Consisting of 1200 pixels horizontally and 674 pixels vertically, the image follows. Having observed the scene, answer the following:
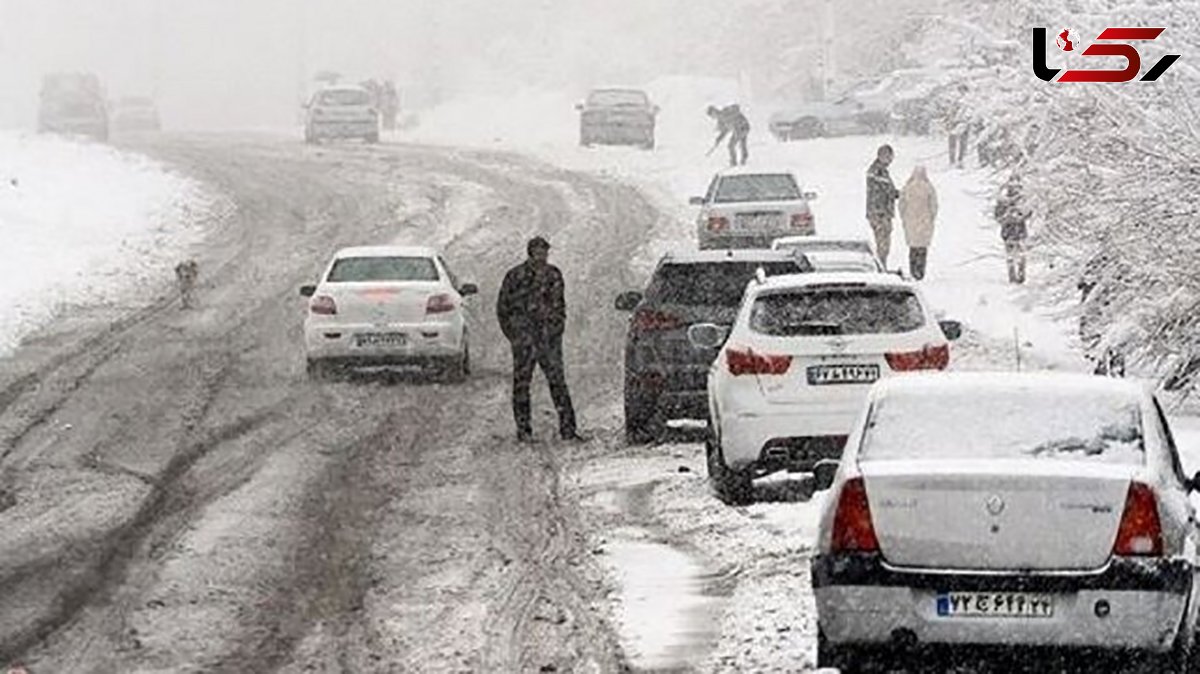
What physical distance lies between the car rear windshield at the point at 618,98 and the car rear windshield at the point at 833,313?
134 feet

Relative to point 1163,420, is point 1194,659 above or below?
below

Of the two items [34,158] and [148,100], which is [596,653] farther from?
[148,100]

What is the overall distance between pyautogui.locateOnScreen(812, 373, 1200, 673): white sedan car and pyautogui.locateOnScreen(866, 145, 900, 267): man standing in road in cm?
2261

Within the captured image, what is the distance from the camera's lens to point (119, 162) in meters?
51.7

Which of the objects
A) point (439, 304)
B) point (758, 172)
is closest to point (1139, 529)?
point (439, 304)

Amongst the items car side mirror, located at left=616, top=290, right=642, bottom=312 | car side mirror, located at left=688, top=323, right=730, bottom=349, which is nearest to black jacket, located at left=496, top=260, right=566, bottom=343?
car side mirror, located at left=616, top=290, right=642, bottom=312

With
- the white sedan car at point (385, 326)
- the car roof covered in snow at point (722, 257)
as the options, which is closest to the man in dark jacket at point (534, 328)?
the car roof covered in snow at point (722, 257)

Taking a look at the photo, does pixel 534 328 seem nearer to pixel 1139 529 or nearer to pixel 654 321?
pixel 654 321

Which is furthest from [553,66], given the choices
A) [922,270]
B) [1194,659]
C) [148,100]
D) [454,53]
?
[1194,659]

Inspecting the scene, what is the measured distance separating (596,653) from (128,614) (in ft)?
8.99

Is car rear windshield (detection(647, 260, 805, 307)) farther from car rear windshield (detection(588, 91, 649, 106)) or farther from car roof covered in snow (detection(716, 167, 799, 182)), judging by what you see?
car rear windshield (detection(588, 91, 649, 106))

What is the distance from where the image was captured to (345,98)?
59.4 m

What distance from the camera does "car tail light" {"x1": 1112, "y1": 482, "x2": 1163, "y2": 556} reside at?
9930mm

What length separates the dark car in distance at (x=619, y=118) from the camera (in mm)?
56750
